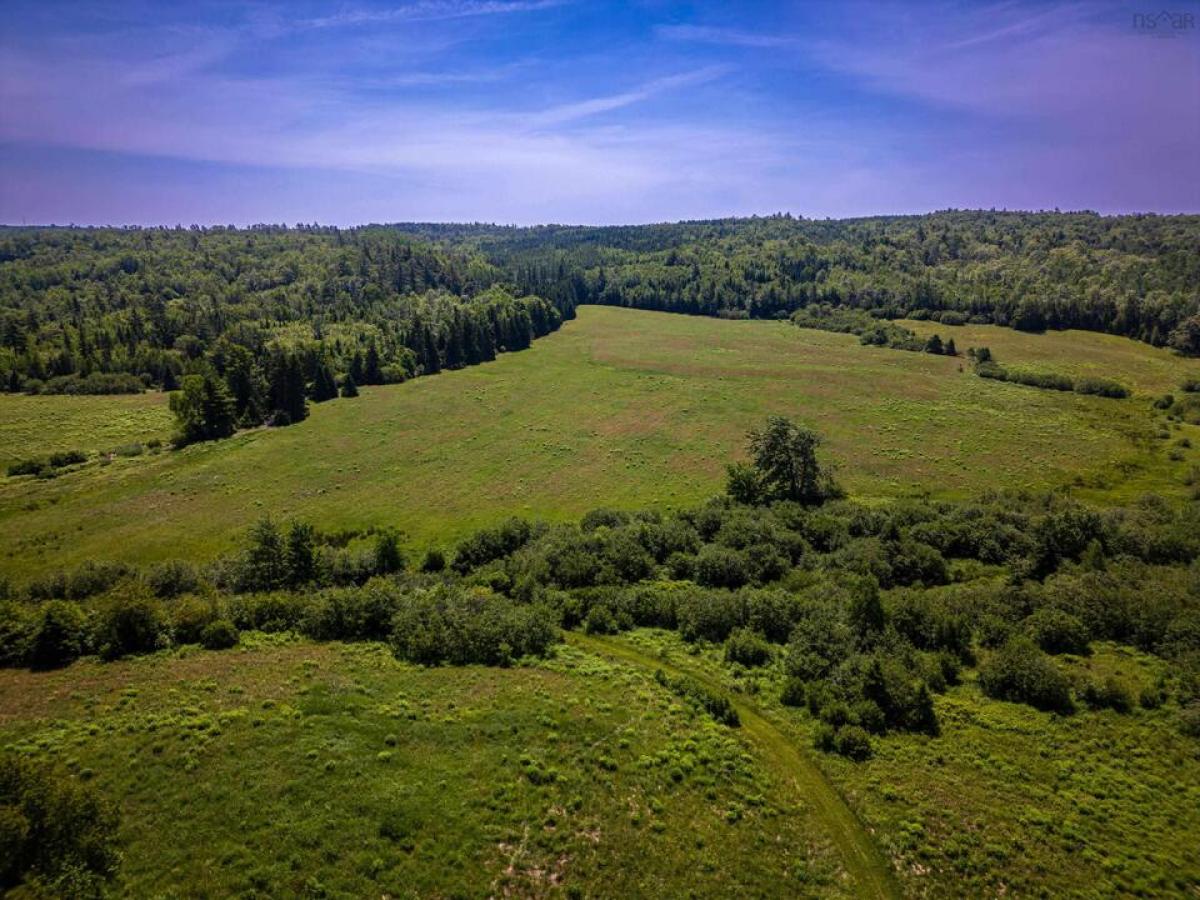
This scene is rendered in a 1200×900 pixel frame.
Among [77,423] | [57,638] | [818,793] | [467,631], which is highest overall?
[57,638]

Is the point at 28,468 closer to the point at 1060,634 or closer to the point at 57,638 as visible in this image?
the point at 57,638

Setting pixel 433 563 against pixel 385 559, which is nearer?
pixel 385 559

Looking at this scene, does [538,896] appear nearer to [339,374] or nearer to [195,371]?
[339,374]

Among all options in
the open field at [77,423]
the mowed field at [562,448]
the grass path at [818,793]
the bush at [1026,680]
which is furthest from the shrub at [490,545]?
the open field at [77,423]

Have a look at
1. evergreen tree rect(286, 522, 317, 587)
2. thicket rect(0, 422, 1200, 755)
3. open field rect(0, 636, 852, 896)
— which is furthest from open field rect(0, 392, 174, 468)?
open field rect(0, 636, 852, 896)

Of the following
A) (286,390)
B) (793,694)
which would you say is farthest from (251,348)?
(793,694)
